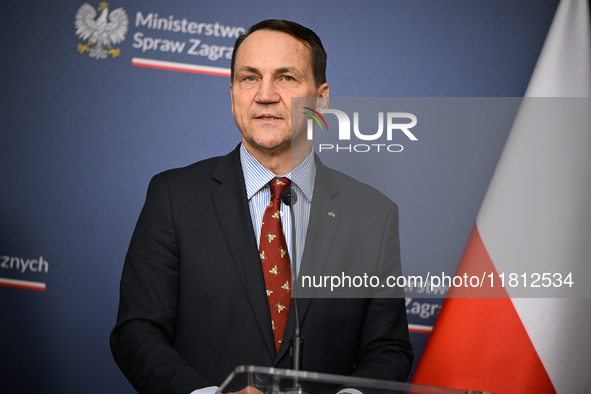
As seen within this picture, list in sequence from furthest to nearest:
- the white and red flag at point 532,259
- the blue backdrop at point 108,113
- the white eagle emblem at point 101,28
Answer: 1. the white eagle emblem at point 101,28
2. the blue backdrop at point 108,113
3. the white and red flag at point 532,259

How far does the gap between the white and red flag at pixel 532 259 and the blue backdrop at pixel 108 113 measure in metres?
0.43

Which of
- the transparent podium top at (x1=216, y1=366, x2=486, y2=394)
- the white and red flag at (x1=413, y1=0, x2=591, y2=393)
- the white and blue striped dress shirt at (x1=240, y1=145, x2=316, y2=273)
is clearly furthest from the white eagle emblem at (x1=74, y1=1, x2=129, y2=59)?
the transparent podium top at (x1=216, y1=366, x2=486, y2=394)

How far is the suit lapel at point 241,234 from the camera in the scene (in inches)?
56.6

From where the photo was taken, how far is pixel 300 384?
0.91 m

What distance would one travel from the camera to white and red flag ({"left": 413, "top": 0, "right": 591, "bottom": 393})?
1.74 meters

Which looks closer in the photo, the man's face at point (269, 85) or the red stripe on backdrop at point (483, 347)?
the man's face at point (269, 85)

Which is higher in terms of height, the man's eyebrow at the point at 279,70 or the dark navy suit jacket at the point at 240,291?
the man's eyebrow at the point at 279,70

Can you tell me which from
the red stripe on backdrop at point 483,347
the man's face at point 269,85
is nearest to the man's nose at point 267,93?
the man's face at point 269,85

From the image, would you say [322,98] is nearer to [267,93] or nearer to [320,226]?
[267,93]

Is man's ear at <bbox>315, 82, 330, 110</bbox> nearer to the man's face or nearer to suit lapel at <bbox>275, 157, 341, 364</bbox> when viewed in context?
the man's face

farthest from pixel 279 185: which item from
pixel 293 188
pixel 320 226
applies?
pixel 320 226

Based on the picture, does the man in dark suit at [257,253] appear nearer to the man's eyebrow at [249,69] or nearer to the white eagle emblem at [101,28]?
the man's eyebrow at [249,69]

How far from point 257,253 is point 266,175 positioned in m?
0.24

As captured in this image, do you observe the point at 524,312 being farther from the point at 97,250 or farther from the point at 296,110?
the point at 97,250
